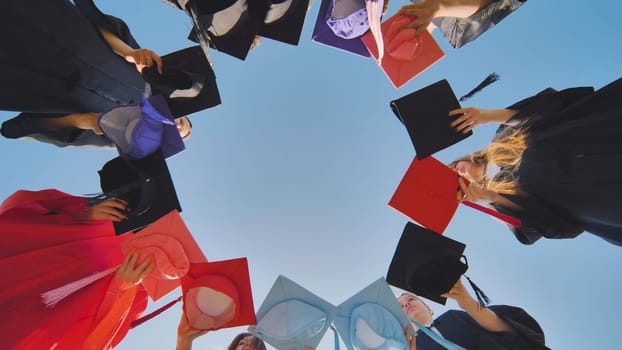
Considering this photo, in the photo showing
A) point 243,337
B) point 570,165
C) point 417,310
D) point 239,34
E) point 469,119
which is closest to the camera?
point 570,165

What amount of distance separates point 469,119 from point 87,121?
2.20m

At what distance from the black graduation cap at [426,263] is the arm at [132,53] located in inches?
72.5

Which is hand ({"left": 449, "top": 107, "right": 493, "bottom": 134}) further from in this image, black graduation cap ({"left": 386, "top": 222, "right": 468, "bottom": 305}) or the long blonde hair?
black graduation cap ({"left": 386, "top": 222, "right": 468, "bottom": 305})

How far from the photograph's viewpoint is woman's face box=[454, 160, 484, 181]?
6.31ft

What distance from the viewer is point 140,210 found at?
1909 mm

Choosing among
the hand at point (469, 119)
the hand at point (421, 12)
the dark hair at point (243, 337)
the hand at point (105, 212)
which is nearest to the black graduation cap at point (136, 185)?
the hand at point (105, 212)

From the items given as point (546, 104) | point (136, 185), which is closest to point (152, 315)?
point (136, 185)

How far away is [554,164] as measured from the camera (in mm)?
1595

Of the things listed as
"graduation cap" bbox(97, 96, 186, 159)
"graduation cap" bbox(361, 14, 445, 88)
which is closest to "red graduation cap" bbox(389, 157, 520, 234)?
"graduation cap" bbox(361, 14, 445, 88)

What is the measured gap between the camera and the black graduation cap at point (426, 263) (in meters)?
1.92

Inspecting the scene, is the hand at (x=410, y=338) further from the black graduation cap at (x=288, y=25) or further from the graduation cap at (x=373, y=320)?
the black graduation cap at (x=288, y=25)

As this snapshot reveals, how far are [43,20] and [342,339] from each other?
2.47 meters

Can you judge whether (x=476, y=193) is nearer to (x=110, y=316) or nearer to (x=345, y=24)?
(x=345, y=24)

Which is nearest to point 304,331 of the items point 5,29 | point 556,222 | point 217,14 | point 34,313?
point 34,313
